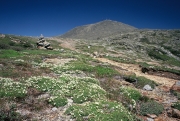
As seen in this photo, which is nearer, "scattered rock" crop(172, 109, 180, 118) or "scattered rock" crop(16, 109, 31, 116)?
"scattered rock" crop(16, 109, 31, 116)

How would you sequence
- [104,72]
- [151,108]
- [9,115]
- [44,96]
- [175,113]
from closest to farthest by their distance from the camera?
[9,115] < [44,96] < [175,113] < [151,108] < [104,72]

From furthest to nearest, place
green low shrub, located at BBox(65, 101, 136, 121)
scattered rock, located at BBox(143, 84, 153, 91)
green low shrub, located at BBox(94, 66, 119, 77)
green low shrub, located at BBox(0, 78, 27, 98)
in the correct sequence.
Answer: green low shrub, located at BBox(94, 66, 119, 77)
scattered rock, located at BBox(143, 84, 153, 91)
green low shrub, located at BBox(0, 78, 27, 98)
green low shrub, located at BBox(65, 101, 136, 121)

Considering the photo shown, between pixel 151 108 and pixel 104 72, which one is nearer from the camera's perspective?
pixel 151 108

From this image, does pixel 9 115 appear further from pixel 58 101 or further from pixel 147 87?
pixel 147 87

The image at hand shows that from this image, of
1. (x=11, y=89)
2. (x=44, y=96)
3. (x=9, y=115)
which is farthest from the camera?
(x=44, y=96)

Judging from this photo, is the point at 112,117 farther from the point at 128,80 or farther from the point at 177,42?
the point at 177,42

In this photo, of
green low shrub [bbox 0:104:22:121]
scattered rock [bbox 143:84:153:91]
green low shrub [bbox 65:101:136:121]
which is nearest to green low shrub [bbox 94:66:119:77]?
scattered rock [bbox 143:84:153:91]

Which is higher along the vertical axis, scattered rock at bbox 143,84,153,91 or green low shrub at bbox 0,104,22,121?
green low shrub at bbox 0,104,22,121

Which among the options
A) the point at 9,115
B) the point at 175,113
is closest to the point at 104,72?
the point at 175,113

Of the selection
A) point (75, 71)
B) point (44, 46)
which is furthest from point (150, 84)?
point (44, 46)

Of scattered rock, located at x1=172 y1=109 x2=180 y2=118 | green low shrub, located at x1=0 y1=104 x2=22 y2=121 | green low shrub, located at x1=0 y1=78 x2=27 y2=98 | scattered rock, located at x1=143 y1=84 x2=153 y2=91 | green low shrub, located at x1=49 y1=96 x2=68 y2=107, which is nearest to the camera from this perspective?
green low shrub, located at x1=0 y1=104 x2=22 y2=121

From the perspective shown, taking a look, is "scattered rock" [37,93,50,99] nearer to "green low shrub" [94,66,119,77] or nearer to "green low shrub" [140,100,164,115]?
"green low shrub" [140,100,164,115]

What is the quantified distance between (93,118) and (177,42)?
444 ft

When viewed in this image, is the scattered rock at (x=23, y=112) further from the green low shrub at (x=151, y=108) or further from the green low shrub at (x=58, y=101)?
the green low shrub at (x=151, y=108)
